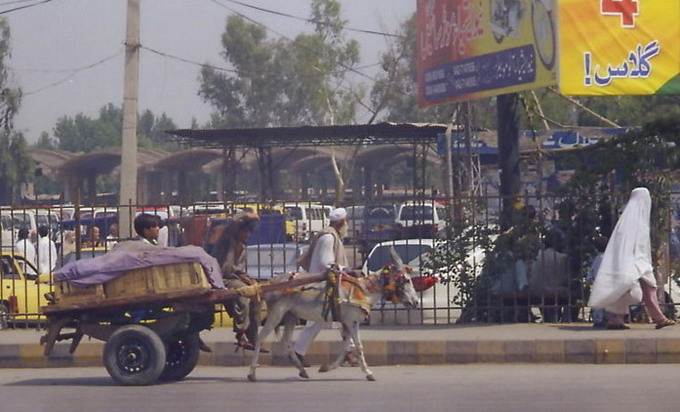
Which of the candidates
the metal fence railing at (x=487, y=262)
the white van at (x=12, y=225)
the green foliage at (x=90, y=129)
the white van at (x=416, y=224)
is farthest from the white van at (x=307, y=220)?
the green foliage at (x=90, y=129)

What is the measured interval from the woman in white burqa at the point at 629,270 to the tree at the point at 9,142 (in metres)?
47.2

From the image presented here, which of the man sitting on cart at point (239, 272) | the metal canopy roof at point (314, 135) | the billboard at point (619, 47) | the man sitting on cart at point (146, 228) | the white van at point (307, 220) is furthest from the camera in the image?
the metal canopy roof at point (314, 135)

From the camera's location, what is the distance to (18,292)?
1434 centimetres

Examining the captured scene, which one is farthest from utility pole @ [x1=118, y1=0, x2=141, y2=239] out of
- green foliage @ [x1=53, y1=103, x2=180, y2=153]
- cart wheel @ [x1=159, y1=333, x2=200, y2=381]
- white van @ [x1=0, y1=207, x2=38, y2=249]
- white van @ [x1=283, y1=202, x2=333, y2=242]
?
green foliage @ [x1=53, y1=103, x2=180, y2=153]

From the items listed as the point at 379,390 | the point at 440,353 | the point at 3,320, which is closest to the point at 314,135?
the point at 3,320

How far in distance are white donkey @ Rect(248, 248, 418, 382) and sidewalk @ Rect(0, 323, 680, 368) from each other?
1296 mm

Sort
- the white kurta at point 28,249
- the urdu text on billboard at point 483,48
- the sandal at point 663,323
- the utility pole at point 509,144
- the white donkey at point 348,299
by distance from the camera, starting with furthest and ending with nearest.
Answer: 1. the white kurta at point 28,249
2. the utility pole at point 509,144
3. the urdu text on billboard at point 483,48
4. the sandal at point 663,323
5. the white donkey at point 348,299

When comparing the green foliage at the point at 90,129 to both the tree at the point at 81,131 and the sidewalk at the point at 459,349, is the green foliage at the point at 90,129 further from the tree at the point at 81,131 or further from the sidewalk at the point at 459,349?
the sidewalk at the point at 459,349

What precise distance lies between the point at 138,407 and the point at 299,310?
77.3 inches

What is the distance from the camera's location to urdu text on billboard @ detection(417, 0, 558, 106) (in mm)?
14312

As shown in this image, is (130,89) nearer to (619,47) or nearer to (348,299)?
(619,47)

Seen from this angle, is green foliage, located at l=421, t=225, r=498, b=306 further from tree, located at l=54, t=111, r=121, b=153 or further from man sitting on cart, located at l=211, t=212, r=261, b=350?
tree, located at l=54, t=111, r=121, b=153

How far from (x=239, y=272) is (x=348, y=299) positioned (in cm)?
134

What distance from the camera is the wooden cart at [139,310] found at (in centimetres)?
1036
